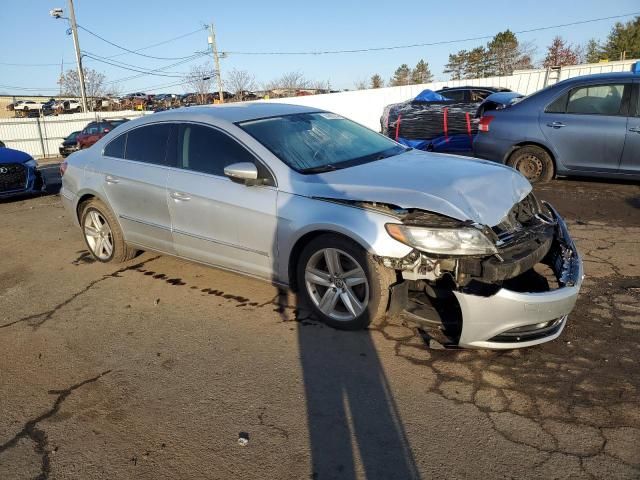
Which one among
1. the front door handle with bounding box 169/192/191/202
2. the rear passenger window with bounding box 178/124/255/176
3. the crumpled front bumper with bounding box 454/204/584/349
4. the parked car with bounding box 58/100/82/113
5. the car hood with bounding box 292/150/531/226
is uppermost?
the parked car with bounding box 58/100/82/113

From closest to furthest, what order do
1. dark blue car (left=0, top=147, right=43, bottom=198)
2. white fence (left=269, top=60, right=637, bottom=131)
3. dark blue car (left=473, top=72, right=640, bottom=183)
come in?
dark blue car (left=473, top=72, right=640, bottom=183)
dark blue car (left=0, top=147, right=43, bottom=198)
white fence (left=269, top=60, right=637, bottom=131)

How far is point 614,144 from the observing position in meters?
6.78

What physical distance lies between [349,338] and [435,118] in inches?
364

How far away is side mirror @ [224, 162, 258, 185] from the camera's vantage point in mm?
3812

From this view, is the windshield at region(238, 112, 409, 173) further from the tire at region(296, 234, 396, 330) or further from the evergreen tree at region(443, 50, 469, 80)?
the evergreen tree at region(443, 50, 469, 80)

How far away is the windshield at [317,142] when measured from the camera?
4043 millimetres

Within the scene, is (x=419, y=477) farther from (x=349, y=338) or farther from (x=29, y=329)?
(x=29, y=329)

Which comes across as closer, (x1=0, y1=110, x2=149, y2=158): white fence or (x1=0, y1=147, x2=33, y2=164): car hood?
(x1=0, y1=147, x2=33, y2=164): car hood

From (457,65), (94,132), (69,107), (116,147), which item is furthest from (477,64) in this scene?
(116,147)

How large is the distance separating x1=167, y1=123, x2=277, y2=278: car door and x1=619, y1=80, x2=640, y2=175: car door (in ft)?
17.3

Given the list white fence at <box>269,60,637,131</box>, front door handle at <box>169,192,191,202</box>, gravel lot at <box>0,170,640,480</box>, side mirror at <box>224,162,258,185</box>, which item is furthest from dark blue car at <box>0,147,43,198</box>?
white fence at <box>269,60,637,131</box>

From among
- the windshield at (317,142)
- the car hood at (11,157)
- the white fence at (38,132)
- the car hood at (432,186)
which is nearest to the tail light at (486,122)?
the windshield at (317,142)

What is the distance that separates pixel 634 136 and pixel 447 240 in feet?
16.3

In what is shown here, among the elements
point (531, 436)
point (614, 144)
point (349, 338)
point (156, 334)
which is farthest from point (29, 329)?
point (614, 144)
